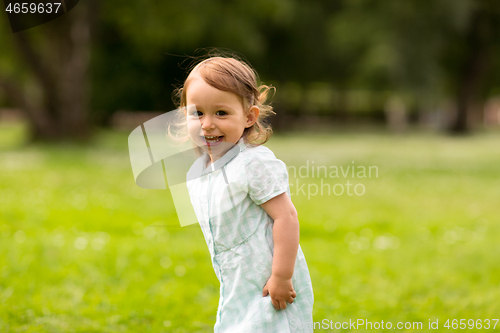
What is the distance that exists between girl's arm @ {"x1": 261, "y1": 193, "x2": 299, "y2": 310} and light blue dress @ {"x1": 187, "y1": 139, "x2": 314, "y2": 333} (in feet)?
0.15

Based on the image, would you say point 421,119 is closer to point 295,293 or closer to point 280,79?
point 280,79

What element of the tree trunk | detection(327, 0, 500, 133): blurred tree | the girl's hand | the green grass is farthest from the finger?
the tree trunk

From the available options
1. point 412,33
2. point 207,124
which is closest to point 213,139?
point 207,124

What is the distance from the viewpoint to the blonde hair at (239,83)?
196 cm

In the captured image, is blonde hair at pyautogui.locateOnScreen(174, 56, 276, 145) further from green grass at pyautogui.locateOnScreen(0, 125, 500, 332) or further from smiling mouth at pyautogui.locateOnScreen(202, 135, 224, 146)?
green grass at pyautogui.locateOnScreen(0, 125, 500, 332)

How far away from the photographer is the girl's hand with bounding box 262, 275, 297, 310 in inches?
76.5

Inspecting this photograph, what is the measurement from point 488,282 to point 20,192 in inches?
268

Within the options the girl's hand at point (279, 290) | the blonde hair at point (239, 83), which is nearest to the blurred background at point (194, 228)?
the blonde hair at point (239, 83)

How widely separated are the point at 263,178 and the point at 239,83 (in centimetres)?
39

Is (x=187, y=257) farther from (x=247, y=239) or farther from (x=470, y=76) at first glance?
(x=470, y=76)

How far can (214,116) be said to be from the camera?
6.56 ft

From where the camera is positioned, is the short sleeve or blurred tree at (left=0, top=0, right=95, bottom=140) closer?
the short sleeve

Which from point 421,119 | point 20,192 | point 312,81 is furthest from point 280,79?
point 20,192

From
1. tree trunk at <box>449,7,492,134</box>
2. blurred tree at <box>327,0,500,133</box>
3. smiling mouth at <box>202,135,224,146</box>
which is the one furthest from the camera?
tree trunk at <box>449,7,492,134</box>
